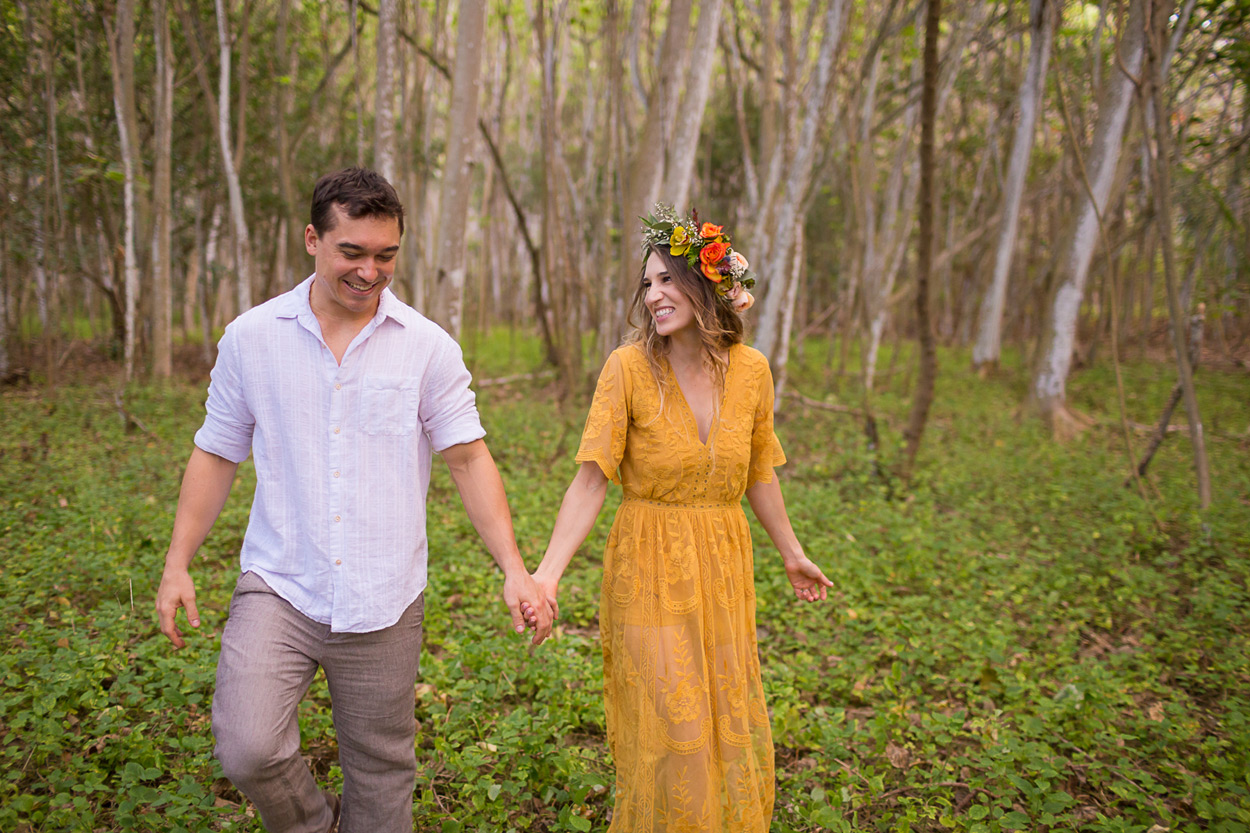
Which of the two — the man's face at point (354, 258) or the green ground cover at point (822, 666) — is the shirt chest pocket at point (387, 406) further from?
the green ground cover at point (822, 666)

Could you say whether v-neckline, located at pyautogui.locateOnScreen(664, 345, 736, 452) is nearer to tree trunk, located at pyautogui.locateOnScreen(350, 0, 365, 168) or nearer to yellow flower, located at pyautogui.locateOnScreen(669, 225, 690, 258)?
yellow flower, located at pyautogui.locateOnScreen(669, 225, 690, 258)

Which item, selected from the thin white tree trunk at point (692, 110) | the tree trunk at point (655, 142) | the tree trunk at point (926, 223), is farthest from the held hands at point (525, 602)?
the thin white tree trunk at point (692, 110)

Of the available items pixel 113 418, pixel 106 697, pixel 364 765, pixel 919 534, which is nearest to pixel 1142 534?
pixel 919 534

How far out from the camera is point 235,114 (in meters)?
12.7

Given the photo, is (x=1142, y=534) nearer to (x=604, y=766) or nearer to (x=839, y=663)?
(x=839, y=663)

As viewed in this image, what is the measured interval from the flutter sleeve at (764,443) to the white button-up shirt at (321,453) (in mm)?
1185

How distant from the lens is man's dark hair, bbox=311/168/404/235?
199cm

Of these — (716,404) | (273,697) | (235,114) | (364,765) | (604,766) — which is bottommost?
(604,766)

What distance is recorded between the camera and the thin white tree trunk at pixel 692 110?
24.2ft

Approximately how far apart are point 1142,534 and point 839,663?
3.41m

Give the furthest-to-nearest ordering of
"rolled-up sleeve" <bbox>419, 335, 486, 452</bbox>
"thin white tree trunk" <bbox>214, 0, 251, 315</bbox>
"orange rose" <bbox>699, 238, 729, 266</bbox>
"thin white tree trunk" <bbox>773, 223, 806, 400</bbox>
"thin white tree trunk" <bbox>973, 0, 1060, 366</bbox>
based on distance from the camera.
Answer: "thin white tree trunk" <bbox>973, 0, 1060, 366</bbox>
"thin white tree trunk" <bbox>773, 223, 806, 400</bbox>
"thin white tree trunk" <bbox>214, 0, 251, 315</bbox>
"orange rose" <bbox>699, 238, 729, 266</bbox>
"rolled-up sleeve" <bbox>419, 335, 486, 452</bbox>

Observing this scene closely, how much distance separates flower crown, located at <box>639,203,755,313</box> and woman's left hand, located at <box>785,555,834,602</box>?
0.91 meters

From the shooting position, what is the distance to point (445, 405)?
220 cm

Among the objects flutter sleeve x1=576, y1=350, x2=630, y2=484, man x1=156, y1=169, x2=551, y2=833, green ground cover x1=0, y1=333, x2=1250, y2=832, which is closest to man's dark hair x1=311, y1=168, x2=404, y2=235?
man x1=156, y1=169, x2=551, y2=833
